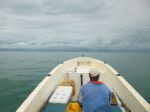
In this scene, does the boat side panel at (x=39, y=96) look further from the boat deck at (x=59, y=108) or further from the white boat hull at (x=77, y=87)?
the boat deck at (x=59, y=108)

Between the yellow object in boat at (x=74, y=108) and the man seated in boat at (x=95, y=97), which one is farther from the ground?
the man seated in boat at (x=95, y=97)

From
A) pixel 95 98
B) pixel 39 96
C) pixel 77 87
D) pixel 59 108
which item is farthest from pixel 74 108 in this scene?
pixel 77 87

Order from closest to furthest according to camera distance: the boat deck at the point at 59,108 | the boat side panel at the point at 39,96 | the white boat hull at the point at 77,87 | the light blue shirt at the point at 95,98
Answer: the light blue shirt at the point at 95,98 < the boat side panel at the point at 39,96 < the white boat hull at the point at 77,87 < the boat deck at the point at 59,108

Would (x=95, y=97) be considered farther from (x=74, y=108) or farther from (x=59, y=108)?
(x=59, y=108)

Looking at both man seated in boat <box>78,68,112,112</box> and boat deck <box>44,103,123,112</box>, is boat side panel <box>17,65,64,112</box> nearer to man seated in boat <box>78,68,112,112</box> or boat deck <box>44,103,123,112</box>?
boat deck <box>44,103,123,112</box>

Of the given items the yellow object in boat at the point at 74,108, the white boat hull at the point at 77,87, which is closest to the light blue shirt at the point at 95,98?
the yellow object in boat at the point at 74,108

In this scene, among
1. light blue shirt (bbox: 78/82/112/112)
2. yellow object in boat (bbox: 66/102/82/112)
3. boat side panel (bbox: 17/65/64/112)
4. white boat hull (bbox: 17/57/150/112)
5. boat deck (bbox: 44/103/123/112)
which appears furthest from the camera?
boat deck (bbox: 44/103/123/112)

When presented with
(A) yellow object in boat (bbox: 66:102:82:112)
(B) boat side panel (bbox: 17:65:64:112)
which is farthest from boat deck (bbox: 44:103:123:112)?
(A) yellow object in boat (bbox: 66:102:82:112)

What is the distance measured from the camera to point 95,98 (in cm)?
392

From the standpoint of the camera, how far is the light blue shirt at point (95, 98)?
388 cm

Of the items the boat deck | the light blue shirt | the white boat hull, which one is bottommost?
the boat deck

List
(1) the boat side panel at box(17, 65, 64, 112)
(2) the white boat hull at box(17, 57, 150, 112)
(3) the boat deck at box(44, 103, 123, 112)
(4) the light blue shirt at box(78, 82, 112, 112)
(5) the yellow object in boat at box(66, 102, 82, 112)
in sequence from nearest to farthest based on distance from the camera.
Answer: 1. (4) the light blue shirt at box(78, 82, 112, 112)
2. (5) the yellow object in boat at box(66, 102, 82, 112)
3. (1) the boat side panel at box(17, 65, 64, 112)
4. (2) the white boat hull at box(17, 57, 150, 112)
5. (3) the boat deck at box(44, 103, 123, 112)

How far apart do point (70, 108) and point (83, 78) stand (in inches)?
153

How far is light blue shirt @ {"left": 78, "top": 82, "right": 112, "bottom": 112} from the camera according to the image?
388 centimetres
